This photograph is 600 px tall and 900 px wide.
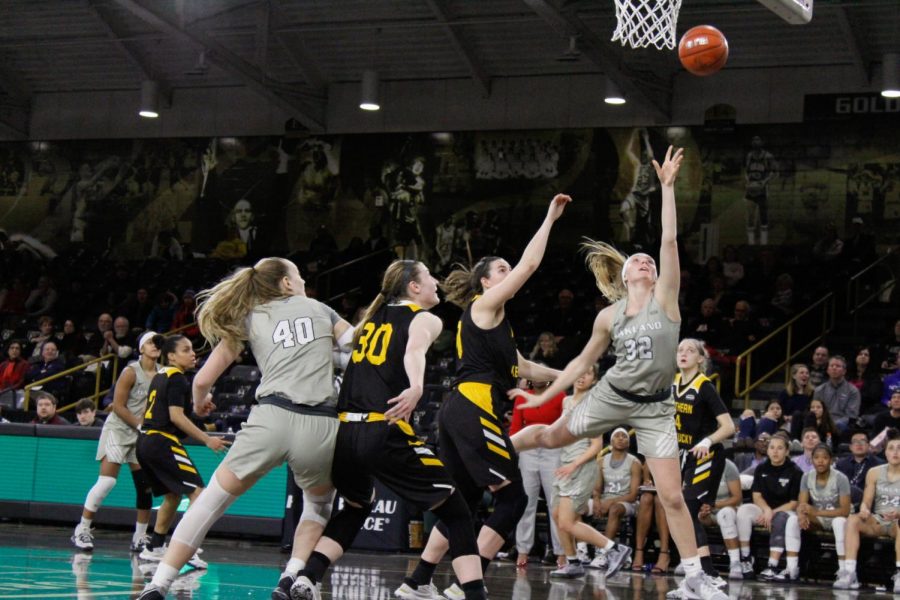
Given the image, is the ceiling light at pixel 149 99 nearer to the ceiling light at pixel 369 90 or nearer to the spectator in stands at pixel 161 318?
the spectator in stands at pixel 161 318

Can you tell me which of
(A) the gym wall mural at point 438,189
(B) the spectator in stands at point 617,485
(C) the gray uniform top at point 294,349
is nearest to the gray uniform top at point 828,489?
(B) the spectator in stands at point 617,485

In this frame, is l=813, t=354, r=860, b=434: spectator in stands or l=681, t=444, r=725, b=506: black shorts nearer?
l=681, t=444, r=725, b=506: black shorts

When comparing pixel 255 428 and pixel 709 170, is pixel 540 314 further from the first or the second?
pixel 255 428

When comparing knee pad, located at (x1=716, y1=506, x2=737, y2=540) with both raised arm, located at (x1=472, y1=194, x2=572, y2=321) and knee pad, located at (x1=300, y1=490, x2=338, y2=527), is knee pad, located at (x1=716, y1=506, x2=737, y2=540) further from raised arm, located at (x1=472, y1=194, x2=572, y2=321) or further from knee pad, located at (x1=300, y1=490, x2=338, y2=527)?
knee pad, located at (x1=300, y1=490, x2=338, y2=527)

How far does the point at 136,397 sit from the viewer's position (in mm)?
12688

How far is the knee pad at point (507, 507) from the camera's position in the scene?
26.2 ft

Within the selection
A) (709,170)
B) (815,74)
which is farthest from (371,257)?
(815,74)

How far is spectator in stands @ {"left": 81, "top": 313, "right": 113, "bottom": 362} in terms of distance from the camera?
23.4m

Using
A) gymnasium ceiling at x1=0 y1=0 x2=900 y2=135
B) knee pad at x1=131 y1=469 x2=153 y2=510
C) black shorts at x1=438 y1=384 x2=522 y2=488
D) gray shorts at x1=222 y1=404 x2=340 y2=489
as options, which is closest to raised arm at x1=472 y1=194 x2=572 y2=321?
black shorts at x1=438 y1=384 x2=522 y2=488

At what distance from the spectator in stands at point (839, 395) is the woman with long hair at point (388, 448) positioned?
9385 millimetres

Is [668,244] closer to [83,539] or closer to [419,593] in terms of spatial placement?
[419,593]

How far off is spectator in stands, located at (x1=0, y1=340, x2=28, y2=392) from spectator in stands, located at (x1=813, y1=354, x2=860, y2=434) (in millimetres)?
13165

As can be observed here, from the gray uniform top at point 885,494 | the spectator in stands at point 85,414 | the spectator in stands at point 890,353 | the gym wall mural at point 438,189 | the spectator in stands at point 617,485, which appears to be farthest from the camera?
Result: the gym wall mural at point 438,189

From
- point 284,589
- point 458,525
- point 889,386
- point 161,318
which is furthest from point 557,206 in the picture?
point 161,318
